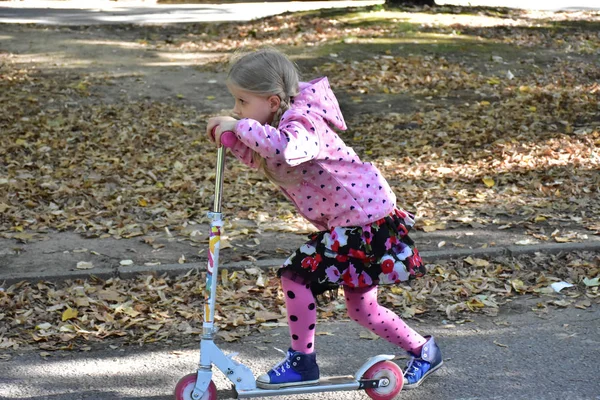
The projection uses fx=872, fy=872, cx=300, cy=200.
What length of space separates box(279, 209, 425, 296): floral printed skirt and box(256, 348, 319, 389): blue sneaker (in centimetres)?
34

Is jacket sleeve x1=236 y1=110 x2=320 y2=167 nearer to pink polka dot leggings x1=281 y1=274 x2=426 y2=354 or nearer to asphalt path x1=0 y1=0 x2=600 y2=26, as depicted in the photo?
pink polka dot leggings x1=281 y1=274 x2=426 y2=354

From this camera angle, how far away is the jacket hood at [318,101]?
356 cm

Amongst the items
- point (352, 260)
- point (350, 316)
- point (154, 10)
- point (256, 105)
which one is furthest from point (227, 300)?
point (154, 10)

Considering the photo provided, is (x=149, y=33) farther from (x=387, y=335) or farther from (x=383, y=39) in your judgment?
(x=387, y=335)

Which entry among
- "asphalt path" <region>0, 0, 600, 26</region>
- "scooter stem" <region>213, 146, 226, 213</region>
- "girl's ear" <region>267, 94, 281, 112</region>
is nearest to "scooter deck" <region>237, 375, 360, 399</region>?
"scooter stem" <region>213, 146, 226, 213</region>

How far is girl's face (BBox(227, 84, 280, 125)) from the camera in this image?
138 inches

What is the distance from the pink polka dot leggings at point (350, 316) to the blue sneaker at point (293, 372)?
1.4 inches

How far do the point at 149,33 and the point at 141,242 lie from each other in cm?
1061

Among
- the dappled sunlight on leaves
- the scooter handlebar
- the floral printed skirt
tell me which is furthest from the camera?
the dappled sunlight on leaves

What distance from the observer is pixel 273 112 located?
11.7 ft

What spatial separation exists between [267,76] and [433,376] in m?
1.74

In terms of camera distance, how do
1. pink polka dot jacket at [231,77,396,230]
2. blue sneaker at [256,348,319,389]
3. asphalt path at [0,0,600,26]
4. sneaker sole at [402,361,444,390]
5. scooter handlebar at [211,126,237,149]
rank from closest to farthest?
scooter handlebar at [211,126,237,149]
pink polka dot jacket at [231,77,396,230]
blue sneaker at [256,348,319,389]
sneaker sole at [402,361,444,390]
asphalt path at [0,0,600,26]

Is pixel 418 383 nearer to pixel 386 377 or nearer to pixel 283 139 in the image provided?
pixel 386 377

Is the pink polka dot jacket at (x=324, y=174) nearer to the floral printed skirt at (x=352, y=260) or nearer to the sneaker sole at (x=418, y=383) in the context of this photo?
the floral printed skirt at (x=352, y=260)
